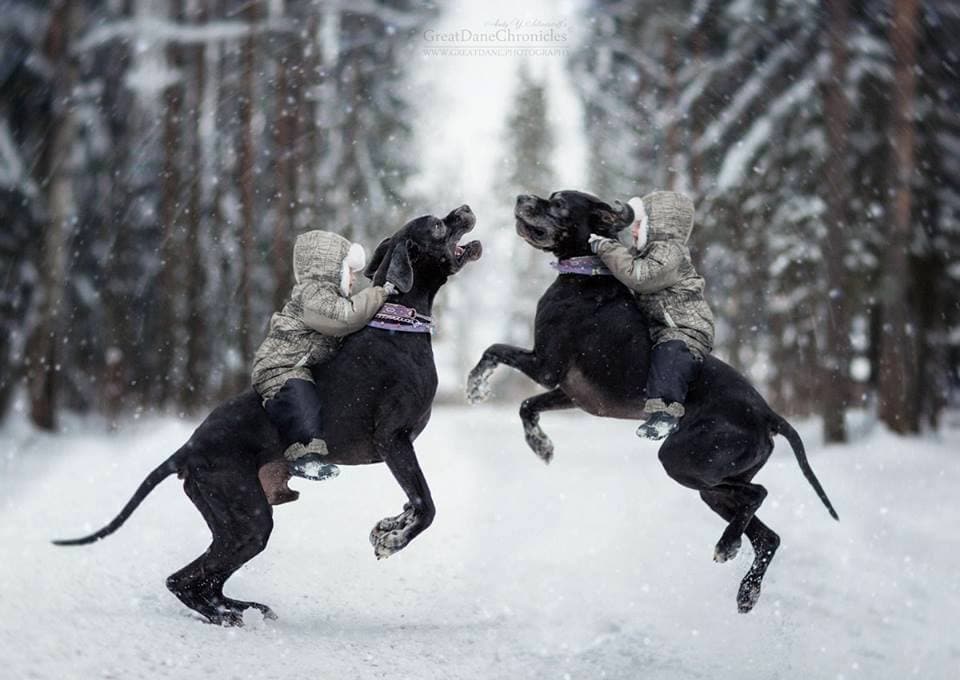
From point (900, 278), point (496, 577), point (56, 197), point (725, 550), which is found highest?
point (725, 550)

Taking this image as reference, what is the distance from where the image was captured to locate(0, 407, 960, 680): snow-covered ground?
13.5 feet

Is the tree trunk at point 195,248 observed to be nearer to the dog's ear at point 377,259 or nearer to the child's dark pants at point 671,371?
the dog's ear at point 377,259

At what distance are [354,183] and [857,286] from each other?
244 inches

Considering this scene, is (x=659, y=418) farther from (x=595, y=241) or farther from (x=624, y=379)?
(x=595, y=241)

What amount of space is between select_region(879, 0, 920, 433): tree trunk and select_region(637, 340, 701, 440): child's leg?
7.54m

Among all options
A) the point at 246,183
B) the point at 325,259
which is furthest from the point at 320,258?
the point at 246,183

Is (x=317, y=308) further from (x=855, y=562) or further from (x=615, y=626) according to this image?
(x=855, y=562)

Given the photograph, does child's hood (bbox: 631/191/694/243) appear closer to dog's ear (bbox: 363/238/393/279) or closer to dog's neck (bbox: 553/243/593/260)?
dog's neck (bbox: 553/243/593/260)

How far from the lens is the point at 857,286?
11086 millimetres

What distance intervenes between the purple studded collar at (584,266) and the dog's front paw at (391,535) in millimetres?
1342

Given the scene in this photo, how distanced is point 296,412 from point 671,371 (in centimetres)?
159

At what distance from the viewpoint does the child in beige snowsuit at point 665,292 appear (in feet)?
12.7

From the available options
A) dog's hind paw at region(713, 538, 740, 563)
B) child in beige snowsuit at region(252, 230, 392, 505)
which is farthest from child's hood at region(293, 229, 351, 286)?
dog's hind paw at region(713, 538, 740, 563)

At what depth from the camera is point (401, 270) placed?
12.6 ft
